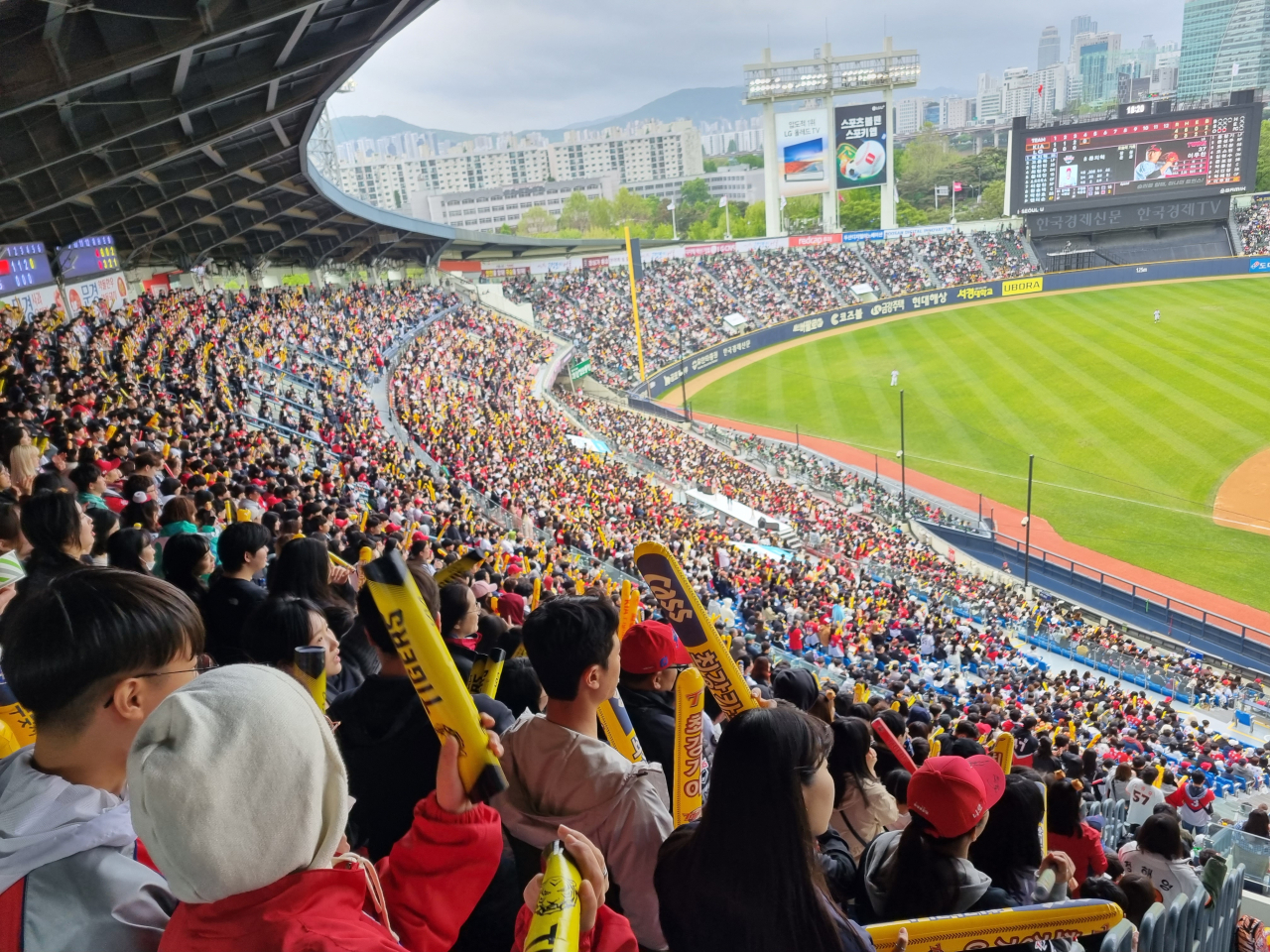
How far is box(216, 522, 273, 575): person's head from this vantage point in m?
4.89

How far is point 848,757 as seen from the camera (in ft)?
12.7

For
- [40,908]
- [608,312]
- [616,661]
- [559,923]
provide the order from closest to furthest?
[559,923] < [40,908] < [616,661] < [608,312]

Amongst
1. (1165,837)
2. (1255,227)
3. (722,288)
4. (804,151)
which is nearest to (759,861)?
(1165,837)

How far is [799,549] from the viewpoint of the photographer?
2489cm

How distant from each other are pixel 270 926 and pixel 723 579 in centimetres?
1582

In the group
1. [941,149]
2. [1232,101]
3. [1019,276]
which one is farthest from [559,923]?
[941,149]

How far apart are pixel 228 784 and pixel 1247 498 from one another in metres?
31.2

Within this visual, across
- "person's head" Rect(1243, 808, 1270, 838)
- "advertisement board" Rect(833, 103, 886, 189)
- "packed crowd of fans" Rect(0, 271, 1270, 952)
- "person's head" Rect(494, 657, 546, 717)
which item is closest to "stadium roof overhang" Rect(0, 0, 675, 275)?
"packed crowd of fans" Rect(0, 271, 1270, 952)

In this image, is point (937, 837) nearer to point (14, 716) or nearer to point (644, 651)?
point (644, 651)

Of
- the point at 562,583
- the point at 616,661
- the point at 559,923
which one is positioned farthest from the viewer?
the point at 562,583

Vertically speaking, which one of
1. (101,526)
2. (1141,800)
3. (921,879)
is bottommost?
(1141,800)

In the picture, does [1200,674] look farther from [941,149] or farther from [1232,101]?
[941,149]

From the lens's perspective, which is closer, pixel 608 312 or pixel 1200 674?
pixel 1200 674

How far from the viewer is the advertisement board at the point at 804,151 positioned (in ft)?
212
